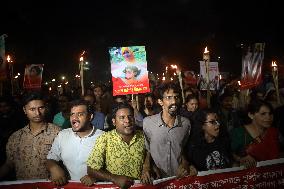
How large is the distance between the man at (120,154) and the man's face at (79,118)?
375 millimetres

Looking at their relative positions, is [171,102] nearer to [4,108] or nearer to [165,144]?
[165,144]

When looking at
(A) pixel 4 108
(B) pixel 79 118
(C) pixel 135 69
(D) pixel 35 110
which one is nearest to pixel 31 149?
(D) pixel 35 110

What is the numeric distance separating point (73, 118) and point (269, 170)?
2769 millimetres

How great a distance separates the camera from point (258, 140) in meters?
5.15

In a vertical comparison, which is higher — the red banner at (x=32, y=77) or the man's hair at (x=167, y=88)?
the red banner at (x=32, y=77)

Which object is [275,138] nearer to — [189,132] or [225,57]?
[189,132]

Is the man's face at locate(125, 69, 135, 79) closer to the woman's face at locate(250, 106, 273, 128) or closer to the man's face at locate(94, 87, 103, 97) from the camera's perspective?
the man's face at locate(94, 87, 103, 97)

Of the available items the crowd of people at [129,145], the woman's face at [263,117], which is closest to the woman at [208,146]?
the crowd of people at [129,145]

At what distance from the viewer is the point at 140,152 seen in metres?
4.56

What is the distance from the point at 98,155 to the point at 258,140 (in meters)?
2.33

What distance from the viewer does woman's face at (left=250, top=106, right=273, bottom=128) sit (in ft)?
17.5

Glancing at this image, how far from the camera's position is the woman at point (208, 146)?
4.87 metres

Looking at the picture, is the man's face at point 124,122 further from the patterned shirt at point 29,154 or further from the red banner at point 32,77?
the red banner at point 32,77

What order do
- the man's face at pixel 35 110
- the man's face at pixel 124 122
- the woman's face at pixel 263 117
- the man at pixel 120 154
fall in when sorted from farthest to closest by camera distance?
the woman's face at pixel 263 117
the man's face at pixel 35 110
the man's face at pixel 124 122
the man at pixel 120 154
